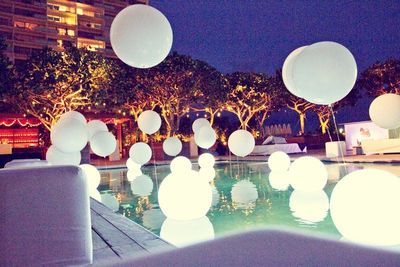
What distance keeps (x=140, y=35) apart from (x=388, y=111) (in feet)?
17.8

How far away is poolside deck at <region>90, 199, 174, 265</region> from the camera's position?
120 inches

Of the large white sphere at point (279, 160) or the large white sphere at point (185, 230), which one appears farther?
the large white sphere at point (279, 160)

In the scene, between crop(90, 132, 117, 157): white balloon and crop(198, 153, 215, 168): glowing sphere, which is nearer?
crop(90, 132, 117, 157): white balloon

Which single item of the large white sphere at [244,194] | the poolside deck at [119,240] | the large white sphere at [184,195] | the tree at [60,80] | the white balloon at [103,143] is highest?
the tree at [60,80]

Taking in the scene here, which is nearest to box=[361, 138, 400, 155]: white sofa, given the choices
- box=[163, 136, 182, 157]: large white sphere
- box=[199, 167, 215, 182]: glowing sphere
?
box=[199, 167, 215, 182]: glowing sphere

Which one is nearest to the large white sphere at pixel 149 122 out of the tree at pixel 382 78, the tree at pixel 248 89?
the tree at pixel 248 89

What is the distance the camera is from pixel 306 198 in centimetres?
641

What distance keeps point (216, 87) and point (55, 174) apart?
20.1m

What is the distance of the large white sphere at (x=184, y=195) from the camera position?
14.9ft

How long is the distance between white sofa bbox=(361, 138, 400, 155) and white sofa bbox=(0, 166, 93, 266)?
628 inches

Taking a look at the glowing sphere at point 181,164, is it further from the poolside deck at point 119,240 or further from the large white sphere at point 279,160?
the poolside deck at point 119,240

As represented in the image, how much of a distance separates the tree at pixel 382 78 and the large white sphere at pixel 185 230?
81.4 feet

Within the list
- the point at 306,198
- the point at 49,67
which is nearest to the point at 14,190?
the point at 306,198

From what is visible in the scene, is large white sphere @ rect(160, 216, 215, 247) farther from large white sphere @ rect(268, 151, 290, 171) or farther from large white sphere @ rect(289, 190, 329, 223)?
large white sphere @ rect(268, 151, 290, 171)
